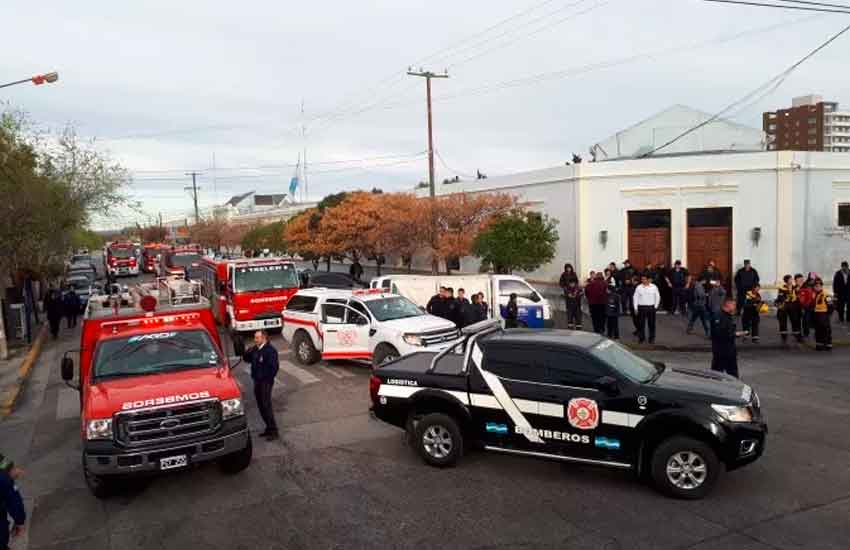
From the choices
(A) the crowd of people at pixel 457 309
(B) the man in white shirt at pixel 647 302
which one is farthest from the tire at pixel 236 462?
(B) the man in white shirt at pixel 647 302

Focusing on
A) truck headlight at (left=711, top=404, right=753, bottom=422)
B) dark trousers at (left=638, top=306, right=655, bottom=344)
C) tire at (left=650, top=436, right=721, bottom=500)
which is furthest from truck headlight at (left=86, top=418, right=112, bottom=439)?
dark trousers at (left=638, top=306, right=655, bottom=344)

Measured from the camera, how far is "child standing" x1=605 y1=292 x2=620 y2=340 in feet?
55.2

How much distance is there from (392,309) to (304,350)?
8.69ft

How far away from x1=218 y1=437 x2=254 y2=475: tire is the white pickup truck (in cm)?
485

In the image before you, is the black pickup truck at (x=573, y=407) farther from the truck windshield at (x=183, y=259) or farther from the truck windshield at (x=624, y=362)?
the truck windshield at (x=183, y=259)

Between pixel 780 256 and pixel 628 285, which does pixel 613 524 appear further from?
pixel 780 256

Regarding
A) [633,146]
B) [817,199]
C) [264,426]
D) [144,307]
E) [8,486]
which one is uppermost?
[633,146]

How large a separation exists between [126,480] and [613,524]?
547cm

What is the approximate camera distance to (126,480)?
26.1 feet

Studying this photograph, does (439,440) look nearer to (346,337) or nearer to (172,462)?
(172,462)

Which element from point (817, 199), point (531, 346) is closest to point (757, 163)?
point (817, 199)

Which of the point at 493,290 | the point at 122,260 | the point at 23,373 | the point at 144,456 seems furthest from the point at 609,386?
the point at 122,260

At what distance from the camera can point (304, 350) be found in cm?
1573

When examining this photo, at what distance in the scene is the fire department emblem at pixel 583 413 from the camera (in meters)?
7.48
